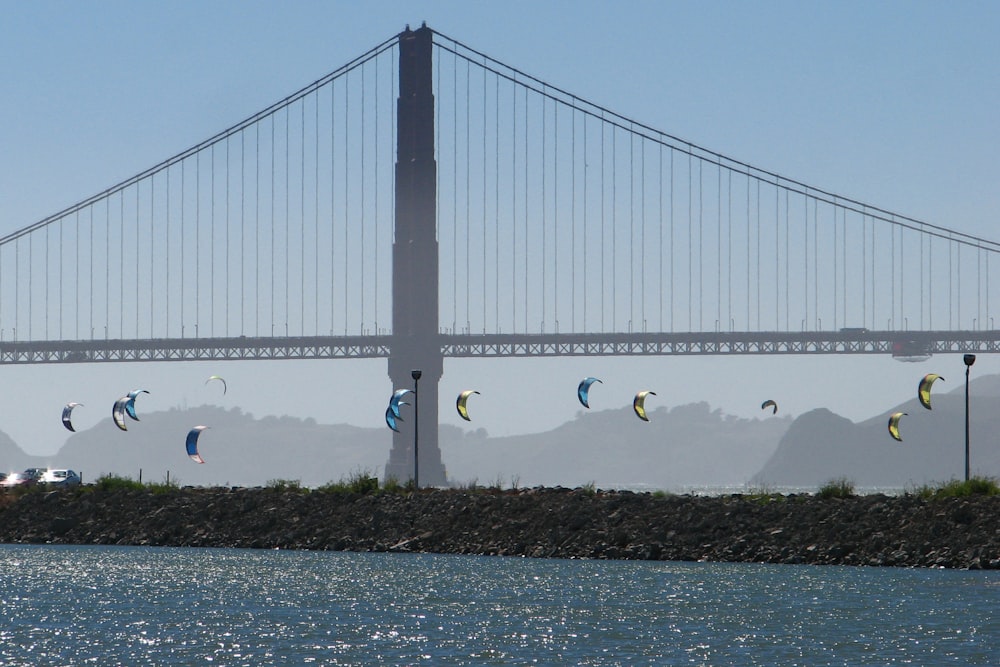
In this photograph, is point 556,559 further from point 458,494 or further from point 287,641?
point 287,641

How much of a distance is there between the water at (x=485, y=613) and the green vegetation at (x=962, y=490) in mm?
4306

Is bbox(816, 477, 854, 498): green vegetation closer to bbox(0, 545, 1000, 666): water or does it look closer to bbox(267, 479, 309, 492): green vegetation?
bbox(0, 545, 1000, 666): water

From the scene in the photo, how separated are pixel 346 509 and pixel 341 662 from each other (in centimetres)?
2385

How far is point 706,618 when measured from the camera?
1179 inches

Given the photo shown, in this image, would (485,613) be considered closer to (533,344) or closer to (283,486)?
(283,486)

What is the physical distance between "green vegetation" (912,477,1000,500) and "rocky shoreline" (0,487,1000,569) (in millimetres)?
669

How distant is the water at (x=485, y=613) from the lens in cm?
2550

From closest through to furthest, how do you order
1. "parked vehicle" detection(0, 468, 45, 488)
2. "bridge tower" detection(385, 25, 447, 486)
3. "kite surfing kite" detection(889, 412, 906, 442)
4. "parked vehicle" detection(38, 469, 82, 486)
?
"kite surfing kite" detection(889, 412, 906, 442), "parked vehicle" detection(0, 468, 45, 488), "parked vehicle" detection(38, 469, 82, 486), "bridge tower" detection(385, 25, 447, 486)

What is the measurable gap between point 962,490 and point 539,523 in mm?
10408

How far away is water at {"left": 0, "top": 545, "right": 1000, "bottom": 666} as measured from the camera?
83.7 ft

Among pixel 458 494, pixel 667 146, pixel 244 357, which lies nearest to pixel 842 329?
pixel 667 146

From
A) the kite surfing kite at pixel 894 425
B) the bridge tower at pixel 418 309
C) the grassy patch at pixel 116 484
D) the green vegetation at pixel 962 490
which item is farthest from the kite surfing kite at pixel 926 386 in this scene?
the bridge tower at pixel 418 309

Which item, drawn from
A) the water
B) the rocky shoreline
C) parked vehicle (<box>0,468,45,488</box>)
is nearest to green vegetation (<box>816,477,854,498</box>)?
the rocky shoreline

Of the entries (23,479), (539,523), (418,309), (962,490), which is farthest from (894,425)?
(418,309)
